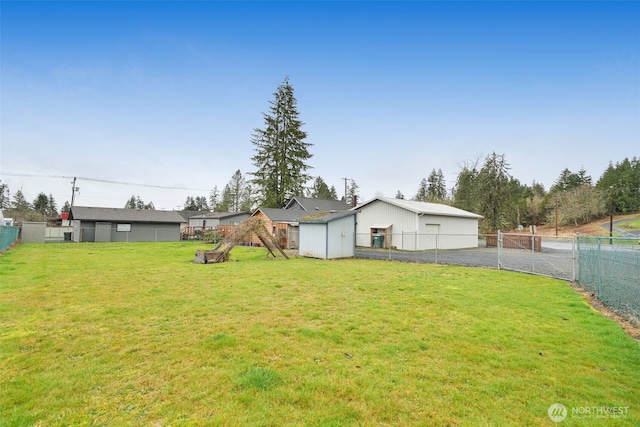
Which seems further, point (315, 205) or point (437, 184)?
point (437, 184)

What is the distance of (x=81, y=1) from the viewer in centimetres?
1155

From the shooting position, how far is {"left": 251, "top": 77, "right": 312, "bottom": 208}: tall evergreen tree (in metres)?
40.6

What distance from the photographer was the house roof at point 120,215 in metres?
29.5

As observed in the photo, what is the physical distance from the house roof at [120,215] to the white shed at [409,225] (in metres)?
22.4

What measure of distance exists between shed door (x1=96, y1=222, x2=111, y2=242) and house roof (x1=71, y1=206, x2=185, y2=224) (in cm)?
59

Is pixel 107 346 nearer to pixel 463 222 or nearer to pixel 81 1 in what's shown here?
pixel 81 1

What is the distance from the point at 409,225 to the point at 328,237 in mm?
7876

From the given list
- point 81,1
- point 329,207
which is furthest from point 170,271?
point 329,207

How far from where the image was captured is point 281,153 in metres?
40.9

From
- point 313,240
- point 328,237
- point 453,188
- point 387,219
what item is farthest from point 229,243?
point 453,188

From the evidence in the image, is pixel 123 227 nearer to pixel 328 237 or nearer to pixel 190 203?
pixel 328 237

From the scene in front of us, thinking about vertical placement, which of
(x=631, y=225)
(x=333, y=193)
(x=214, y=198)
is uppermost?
(x=333, y=193)

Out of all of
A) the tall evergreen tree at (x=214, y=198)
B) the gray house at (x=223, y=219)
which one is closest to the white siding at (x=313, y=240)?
the gray house at (x=223, y=219)

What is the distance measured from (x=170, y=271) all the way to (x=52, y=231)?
34.0 metres
